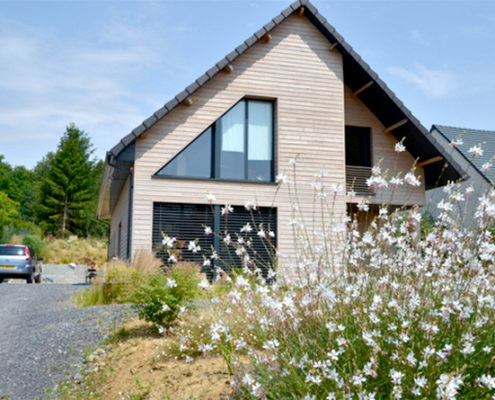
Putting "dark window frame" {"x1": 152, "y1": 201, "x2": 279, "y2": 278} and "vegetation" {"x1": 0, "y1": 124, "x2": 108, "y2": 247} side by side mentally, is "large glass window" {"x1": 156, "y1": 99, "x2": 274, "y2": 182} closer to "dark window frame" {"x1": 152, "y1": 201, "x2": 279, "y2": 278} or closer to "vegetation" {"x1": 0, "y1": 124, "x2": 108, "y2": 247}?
"dark window frame" {"x1": 152, "y1": 201, "x2": 279, "y2": 278}

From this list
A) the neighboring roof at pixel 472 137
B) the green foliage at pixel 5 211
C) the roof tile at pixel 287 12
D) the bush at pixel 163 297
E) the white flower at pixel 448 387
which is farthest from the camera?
the green foliage at pixel 5 211

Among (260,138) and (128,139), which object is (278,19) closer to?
(260,138)

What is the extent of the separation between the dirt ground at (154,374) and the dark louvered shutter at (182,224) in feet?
20.2

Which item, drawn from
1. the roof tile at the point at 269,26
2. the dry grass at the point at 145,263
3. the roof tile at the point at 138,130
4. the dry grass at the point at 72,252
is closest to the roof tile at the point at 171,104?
the roof tile at the point at 138,130

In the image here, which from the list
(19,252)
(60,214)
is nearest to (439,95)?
(19,252)

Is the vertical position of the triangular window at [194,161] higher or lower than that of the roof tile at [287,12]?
lower

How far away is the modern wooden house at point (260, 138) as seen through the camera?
11.8 meters

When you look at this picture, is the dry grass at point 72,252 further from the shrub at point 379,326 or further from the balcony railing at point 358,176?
the shrub at point 379,326

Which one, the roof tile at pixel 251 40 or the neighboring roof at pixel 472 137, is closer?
the roof tile at pixel 251 40

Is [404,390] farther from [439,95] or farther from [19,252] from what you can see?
[19,252]

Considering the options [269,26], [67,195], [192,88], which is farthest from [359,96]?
[67,195]

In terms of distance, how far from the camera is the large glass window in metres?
12.2

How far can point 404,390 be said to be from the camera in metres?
2.68

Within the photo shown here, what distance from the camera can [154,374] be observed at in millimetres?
4484
